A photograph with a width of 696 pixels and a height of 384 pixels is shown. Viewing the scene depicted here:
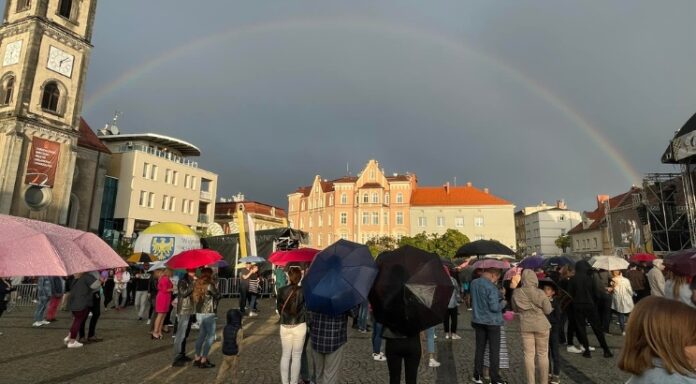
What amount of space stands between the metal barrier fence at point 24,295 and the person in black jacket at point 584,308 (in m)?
23.8

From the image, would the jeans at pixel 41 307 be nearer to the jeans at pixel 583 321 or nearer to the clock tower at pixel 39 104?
the jeans at pixel 583 321

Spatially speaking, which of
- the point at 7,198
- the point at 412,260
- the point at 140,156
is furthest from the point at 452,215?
the point at 412,260

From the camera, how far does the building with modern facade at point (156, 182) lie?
159ft

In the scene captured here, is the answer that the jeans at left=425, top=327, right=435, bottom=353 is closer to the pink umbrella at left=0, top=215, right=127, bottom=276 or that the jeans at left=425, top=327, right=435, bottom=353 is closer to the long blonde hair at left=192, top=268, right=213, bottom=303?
the long blonde hair at left=192, top=268, right=213, bottom=303

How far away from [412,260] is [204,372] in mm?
5467

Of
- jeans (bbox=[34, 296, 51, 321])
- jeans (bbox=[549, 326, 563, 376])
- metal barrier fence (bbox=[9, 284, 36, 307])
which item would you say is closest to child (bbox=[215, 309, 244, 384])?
jeans (bbox=[549, 326, 563, 376])

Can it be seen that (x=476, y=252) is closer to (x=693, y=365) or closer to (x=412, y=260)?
(x=412, y=260)

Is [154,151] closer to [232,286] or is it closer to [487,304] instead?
[232,286]

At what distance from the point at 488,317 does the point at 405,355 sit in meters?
2.44

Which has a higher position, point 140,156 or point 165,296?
point 140,156

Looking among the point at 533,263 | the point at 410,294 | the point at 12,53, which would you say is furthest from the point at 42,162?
the point at 410,294

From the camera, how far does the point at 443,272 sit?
5.23m

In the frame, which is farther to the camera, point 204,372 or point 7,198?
point 7,198

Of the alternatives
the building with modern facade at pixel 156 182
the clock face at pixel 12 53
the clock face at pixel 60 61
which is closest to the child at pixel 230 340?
the clock face at pixel 60 61
